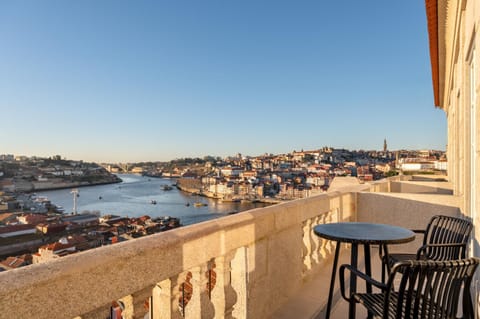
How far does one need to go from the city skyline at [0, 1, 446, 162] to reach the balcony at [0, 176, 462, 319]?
5062 mm

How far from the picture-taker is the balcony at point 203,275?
1.02 meters

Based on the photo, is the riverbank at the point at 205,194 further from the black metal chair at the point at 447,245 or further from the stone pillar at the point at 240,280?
the stone pillar at the point at 240,280

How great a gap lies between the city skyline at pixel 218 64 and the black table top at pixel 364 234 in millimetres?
4909

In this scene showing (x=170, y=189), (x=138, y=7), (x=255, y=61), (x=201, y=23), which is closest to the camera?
(x=138, y=7)

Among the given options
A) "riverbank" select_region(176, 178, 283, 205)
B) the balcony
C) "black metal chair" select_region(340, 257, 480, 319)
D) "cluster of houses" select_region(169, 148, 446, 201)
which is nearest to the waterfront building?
the balcony

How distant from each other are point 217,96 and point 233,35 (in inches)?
700

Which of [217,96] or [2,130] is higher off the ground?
[217,96]

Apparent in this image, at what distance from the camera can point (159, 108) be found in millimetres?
47031

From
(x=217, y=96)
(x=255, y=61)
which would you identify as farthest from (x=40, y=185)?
(x=255, y=61)

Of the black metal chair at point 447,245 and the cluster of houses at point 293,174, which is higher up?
the black metal chair at point 447,245

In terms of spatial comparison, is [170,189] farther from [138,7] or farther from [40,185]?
[138,7]

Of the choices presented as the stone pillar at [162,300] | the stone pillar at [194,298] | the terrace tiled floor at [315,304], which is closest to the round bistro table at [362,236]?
the terrace tiled floor at [315,304]

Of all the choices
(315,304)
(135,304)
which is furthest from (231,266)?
(315,304)

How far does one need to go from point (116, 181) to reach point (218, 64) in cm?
6295
